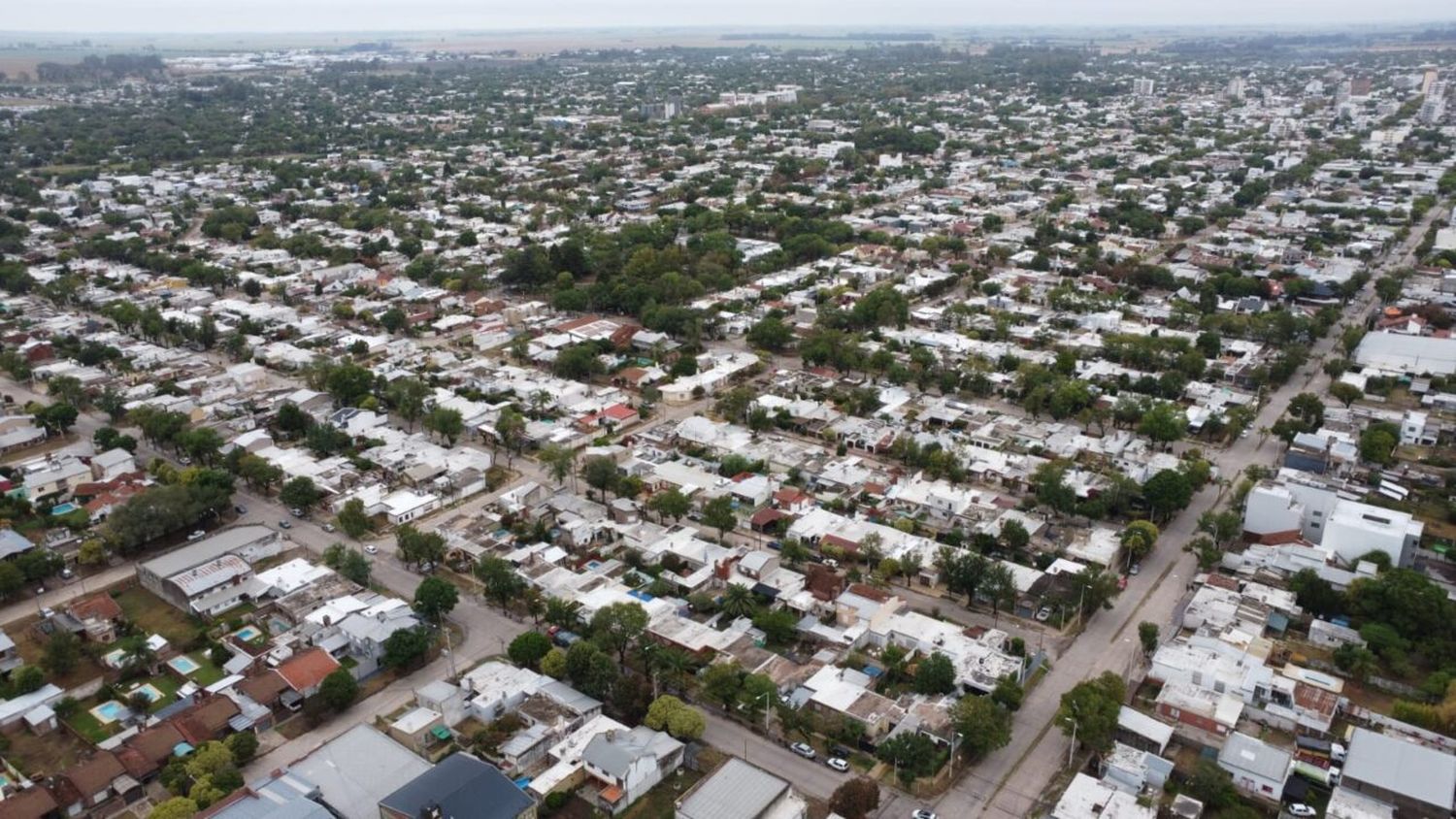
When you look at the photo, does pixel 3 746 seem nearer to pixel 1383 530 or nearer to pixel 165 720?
pixel 165 720

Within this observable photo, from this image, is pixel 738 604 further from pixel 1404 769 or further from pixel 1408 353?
pixel 1408 353

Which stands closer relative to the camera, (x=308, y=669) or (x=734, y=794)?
(x=734, y=794)

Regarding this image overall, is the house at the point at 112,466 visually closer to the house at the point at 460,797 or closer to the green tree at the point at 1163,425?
the house at the point at 460,797

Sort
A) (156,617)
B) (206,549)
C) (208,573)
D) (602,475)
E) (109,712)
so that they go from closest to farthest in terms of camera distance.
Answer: (109,712), (156,617), (208,573), (206,549), (602,475)

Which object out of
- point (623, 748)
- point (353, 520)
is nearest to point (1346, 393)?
point (623, 748)

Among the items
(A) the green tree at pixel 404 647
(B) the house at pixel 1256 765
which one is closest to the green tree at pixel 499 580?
(A) the green tree at pixel 404 647

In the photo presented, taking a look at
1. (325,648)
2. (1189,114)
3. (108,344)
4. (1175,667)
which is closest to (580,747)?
(325,648)
